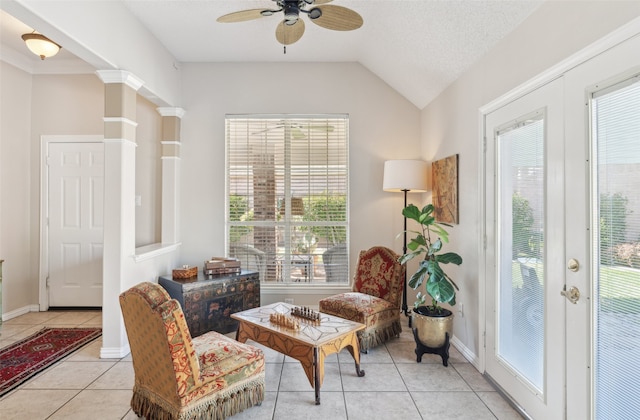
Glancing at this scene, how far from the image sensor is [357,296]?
3258 mm

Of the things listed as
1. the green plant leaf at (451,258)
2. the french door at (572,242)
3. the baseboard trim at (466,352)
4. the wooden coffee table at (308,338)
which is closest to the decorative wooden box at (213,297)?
the wooden coffee table at (308,338)

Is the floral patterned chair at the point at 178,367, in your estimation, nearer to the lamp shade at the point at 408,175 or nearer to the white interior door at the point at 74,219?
the lamp shade at the point at 408,175

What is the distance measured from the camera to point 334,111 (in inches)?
161

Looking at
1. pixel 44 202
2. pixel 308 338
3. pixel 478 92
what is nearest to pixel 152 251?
pixel 44 202

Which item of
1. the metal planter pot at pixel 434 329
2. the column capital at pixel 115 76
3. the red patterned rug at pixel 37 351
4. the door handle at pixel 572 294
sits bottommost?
the red patterned rug at pixel 37 351

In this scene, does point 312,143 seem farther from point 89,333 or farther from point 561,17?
point 89,333

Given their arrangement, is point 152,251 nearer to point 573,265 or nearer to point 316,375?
point 316,375

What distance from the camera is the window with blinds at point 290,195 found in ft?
13.4

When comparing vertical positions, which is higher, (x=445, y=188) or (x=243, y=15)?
(x=243, y=15)

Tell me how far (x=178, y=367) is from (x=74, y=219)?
11.0 feet

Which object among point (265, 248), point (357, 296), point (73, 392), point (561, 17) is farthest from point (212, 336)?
point (561, 17)

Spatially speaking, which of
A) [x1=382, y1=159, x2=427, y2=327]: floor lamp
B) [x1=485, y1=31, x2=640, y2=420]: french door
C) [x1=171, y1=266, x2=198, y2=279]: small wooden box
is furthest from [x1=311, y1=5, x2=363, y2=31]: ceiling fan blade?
[x1=171, y1=266, x2=198, y2=279]: small wooden box

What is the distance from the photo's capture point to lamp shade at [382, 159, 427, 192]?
11.6 ft

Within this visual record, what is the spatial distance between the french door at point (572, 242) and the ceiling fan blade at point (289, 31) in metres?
1.61
